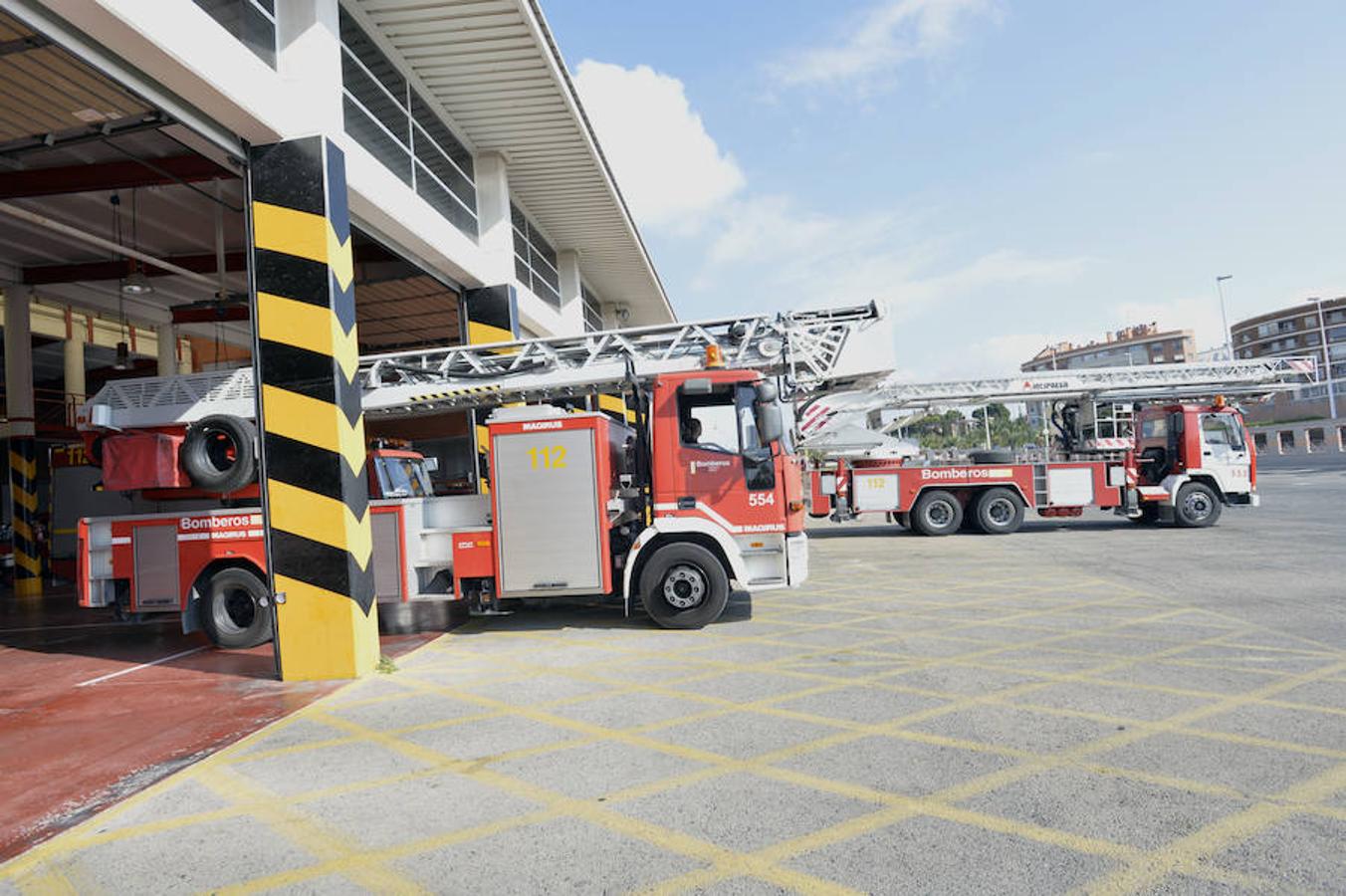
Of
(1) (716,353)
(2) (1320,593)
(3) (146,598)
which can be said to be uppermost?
(1) (716,353)

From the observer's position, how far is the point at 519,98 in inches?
390

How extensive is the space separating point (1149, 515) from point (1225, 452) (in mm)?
1850

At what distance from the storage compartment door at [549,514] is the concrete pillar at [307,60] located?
331cm

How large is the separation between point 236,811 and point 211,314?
1120 cm

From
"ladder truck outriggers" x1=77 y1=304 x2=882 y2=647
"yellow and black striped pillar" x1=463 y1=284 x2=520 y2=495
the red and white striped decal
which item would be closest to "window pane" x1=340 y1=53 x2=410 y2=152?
"yellow and black striped pillar" x1=463 y1=284 x2=520 y2=495

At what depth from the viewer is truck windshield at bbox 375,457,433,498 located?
8.48 metres

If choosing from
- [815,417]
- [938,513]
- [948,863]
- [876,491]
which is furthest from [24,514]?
[948,863]

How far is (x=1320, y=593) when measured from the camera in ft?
25.8

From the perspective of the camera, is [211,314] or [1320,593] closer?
[1320,593]

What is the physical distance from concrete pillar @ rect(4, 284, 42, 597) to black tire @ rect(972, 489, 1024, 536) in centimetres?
1833

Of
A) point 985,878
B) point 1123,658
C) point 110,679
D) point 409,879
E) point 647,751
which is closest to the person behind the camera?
point 985,878

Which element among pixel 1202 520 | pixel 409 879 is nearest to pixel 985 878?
pixel 409 879

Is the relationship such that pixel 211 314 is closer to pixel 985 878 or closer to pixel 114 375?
pixel 114 375

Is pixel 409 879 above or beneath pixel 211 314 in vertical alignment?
beneath
